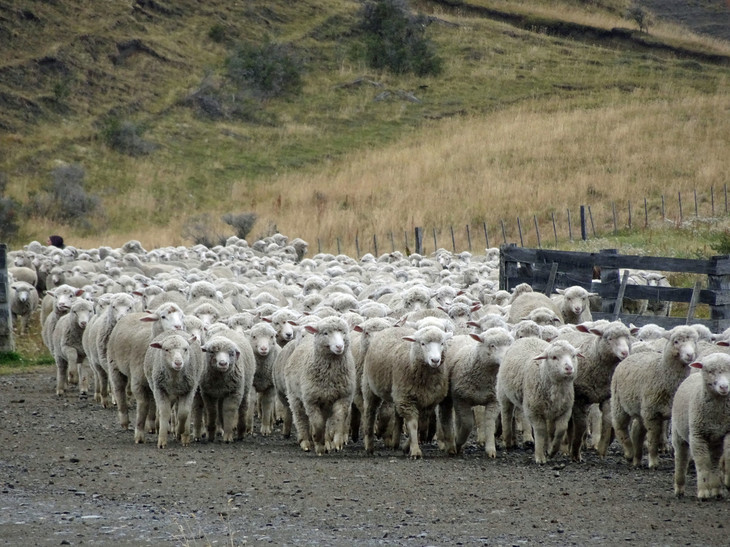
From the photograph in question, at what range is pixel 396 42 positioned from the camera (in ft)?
235

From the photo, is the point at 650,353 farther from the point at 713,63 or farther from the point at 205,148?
the point at 713,63

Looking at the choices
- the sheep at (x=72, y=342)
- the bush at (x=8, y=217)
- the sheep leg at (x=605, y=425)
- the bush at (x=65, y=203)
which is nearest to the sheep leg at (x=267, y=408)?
the sheep at (x=72, y=342)

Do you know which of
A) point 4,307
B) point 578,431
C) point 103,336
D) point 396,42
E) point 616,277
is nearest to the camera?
Answer: point 578,431

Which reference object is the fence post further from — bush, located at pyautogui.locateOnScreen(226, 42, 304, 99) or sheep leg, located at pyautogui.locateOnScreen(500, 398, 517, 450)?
bush, located at pyautogui.locateOnScreen(226, 42, 304, 99)

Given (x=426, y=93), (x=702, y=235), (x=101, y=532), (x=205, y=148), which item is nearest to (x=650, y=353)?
(x=101, y=532)

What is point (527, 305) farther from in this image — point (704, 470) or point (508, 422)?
point (704, 470)

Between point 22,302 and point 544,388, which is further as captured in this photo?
point 22,302

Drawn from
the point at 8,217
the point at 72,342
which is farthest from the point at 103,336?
the point at 8,217

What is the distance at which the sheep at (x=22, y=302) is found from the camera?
77.3ft

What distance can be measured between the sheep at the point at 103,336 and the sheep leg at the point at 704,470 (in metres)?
8.13

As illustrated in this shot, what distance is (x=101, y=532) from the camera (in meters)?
8.46

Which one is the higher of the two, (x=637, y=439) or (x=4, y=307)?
(x=4, y=307)

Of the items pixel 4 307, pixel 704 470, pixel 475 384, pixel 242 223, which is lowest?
pixel 704 470

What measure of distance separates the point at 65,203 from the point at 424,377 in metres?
38.3
